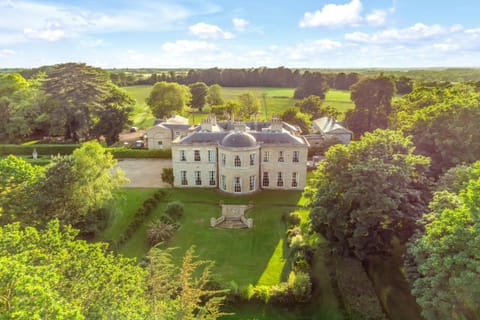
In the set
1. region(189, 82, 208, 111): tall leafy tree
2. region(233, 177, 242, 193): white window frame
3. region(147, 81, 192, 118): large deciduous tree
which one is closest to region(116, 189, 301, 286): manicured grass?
region(233, 177, 242, 193): white window frame

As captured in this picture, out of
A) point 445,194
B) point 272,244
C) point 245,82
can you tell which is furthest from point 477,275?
point 245,82

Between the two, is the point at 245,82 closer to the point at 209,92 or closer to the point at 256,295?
the point at 209,92

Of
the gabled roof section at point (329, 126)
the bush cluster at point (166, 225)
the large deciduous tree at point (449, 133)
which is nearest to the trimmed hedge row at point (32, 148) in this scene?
the bush cluster at point (166, 225)

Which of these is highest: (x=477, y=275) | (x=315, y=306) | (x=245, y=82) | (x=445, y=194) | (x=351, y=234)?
(x=245, y=82)

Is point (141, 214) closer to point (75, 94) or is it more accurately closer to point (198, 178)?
point (198, 178)

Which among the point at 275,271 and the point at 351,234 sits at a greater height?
the point at 351,234
